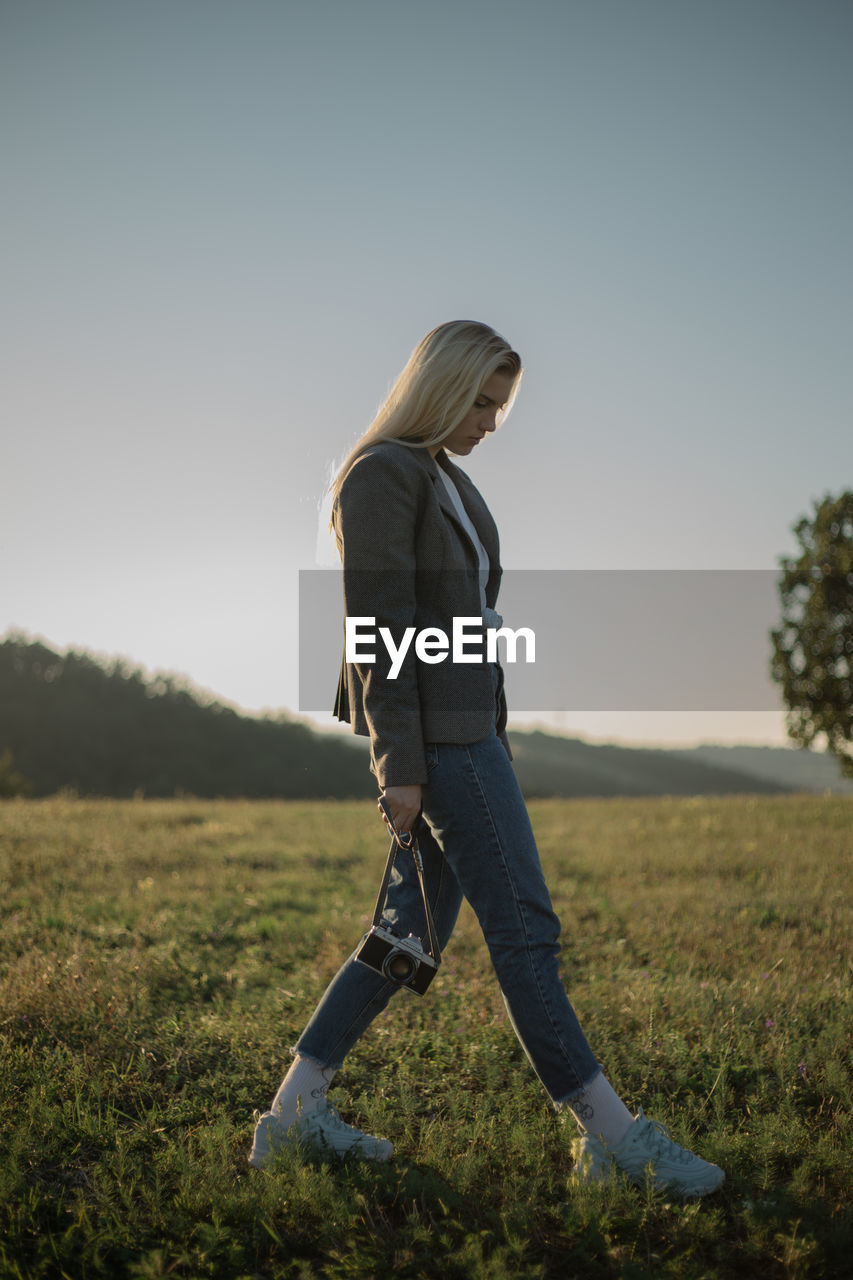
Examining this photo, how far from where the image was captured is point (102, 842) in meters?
8.87

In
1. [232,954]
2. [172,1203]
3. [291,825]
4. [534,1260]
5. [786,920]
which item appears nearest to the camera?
[534,1260]

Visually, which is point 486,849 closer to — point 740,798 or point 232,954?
point 232,954

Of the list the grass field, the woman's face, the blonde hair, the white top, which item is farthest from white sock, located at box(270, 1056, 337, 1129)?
the woman's face

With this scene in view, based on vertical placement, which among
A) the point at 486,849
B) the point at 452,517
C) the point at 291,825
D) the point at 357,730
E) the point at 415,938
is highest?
the point at 452,517

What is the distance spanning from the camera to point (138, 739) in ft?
180

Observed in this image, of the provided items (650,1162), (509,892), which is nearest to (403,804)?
(509,892)

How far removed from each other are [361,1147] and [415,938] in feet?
2.51

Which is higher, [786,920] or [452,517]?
[452,517]

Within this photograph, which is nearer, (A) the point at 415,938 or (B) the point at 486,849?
(B) the point at 486,849

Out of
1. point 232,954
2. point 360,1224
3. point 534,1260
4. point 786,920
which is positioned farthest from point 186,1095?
point 786,920

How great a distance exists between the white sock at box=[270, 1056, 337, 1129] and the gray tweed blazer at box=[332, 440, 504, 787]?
1.11 meters

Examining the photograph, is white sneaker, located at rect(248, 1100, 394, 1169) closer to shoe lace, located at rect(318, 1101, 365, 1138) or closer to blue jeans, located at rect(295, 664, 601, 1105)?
shoe lace, located at rect(318, 1101, 365, 1138)

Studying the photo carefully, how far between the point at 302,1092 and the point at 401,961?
59 cm

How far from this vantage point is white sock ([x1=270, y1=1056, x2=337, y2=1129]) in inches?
113
